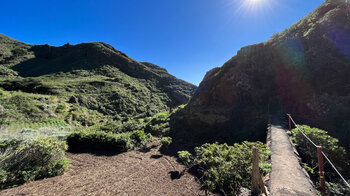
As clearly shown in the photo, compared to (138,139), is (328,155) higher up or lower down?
higher up

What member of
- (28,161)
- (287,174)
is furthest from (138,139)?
(287,174)

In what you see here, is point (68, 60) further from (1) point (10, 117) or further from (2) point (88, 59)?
(1) point (10, 117)

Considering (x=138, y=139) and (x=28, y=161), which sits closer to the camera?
(x=28, y=161)

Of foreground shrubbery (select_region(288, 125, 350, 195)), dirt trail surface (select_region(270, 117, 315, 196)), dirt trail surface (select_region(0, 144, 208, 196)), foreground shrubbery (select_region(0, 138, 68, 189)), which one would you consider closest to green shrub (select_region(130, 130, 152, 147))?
dirt trail surface (select_region(0, 144, 208, 196))

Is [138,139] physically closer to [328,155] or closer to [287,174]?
[287,174]

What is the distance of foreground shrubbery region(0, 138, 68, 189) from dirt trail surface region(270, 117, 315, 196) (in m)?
8.25

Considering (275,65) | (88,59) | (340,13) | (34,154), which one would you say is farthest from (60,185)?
(88,59)

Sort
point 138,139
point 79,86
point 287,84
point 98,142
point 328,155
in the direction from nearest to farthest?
1. point 328,155
2. point 98,142
3. point 138,139
4. point 287,84
5. point 79,86

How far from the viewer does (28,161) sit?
521 cm

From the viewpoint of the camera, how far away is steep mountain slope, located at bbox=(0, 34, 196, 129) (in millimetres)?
17616

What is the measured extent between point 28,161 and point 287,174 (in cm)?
948

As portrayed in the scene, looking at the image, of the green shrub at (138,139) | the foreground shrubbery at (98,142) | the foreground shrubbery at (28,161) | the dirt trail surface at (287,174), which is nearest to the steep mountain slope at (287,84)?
the dirt trail surface at (287,174)

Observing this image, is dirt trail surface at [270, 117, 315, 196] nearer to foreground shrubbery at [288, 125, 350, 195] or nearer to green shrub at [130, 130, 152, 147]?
foreground shrubbery at [288, 125, 350, 195]

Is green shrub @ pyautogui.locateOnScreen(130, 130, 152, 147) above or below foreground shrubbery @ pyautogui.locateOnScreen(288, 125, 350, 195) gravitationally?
below
